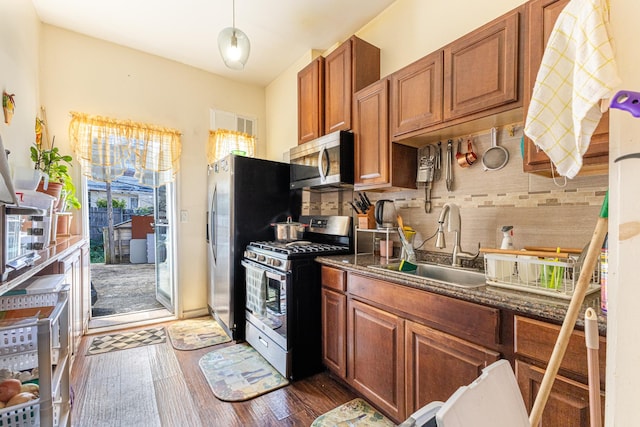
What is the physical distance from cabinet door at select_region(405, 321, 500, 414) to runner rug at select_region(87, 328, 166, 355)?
2356 mm

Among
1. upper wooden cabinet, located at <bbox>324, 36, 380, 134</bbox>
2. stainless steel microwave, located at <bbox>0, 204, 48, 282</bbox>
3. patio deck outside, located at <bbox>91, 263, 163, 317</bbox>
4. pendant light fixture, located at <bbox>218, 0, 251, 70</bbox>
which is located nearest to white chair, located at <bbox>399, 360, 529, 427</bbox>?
stainless steel microwave, located at <bbox>0, 204, 48, 282</bbox>

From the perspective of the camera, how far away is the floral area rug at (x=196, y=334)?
2678 millimetres

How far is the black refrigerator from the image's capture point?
2719 mm

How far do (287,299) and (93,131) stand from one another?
Answer: 2547 mm

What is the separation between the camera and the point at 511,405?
77 centimetres

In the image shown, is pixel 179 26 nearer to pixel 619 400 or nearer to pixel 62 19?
pixel 62 19

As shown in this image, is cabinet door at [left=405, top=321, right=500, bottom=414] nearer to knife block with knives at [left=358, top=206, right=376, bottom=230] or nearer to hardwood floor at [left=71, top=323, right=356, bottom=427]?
hardwood floor at [left=71, top=323, right=356, bottom=427]

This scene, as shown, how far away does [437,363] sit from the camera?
4.41ft

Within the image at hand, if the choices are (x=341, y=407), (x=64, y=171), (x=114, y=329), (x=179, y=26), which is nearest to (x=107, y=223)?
(x=114, y=329)

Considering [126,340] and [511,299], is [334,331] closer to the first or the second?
[511,299]

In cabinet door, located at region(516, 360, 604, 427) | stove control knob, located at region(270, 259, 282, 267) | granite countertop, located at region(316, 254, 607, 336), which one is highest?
granite countertop, located at region(316, 254, 607, 336)

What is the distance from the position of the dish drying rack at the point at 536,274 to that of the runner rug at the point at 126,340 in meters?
2.85

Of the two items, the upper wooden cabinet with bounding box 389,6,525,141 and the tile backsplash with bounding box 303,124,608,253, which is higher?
the upper wooden cabinet with bounding box 389,6,525,141

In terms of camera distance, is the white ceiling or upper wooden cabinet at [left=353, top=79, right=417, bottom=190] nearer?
upper wooden cabinet at [left=353, top=79, right=417, bottom=190]
